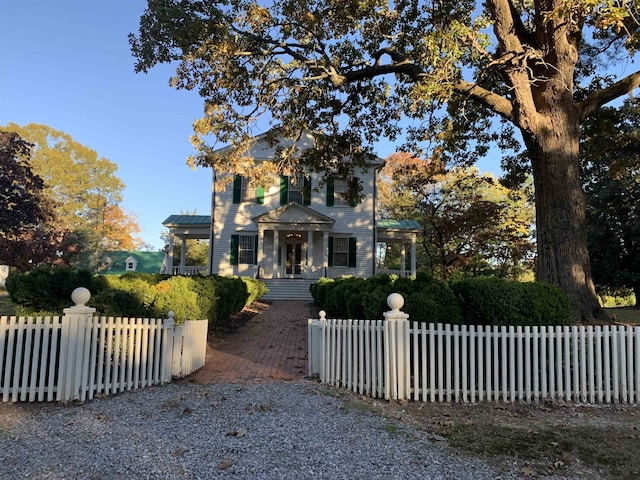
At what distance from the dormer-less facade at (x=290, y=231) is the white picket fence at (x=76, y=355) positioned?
53.7 ft

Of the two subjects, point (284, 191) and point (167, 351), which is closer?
point (167, 351)

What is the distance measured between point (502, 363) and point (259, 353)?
174 inches

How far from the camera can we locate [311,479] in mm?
2918

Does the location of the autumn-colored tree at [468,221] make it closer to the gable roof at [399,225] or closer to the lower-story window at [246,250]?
the gable roof at [399,225]

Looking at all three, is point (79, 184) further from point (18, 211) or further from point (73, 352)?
point (73, 352)

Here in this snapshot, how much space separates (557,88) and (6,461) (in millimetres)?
9701

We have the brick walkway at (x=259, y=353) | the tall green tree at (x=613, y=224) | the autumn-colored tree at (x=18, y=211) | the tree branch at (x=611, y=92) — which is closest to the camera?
the brick walkway at (x=259, y=353)

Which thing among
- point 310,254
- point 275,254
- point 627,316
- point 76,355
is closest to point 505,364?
point 76,355

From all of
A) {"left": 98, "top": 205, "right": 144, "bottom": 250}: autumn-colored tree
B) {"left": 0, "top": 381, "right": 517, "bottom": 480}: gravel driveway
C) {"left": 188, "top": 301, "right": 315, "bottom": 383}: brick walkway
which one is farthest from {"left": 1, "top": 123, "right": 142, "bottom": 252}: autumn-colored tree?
{"left": 0, "top": 381, "right": 517, "bottom": 480}: gravel driveway

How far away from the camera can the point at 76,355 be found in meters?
4.90

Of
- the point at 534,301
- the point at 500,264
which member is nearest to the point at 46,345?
the point at 534,301

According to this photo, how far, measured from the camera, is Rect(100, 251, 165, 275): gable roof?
41191 mm

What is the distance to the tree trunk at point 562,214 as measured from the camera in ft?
25.1

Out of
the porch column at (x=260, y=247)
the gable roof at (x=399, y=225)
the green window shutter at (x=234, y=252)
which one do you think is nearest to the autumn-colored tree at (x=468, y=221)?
the gable roof at (x=399, y=225)
